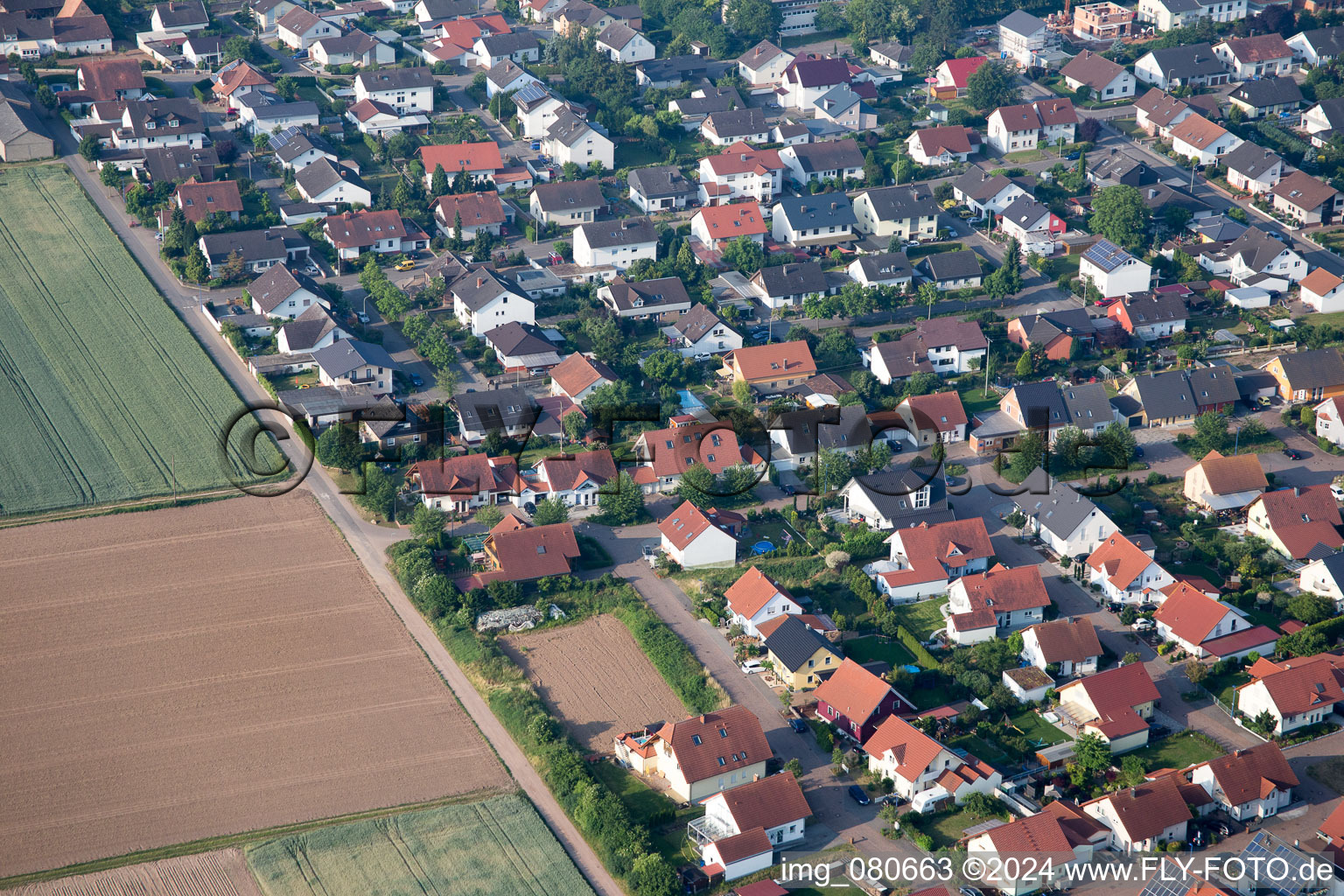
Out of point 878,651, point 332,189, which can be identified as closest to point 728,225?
point 332,189

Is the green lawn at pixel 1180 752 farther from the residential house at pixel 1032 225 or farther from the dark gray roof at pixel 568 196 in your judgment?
the dark gray roof at pixel 568 196

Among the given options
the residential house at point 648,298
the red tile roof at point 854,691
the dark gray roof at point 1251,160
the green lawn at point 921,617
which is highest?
the red tile roof at point 854,691

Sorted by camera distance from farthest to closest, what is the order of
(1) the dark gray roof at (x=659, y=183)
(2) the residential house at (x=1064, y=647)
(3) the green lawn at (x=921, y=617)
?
(1) the dark gray roof at (x=659, y=183)
(3) the green lawn at (x=921, y=617)
(2) the residential house at (x=1064, y=647)

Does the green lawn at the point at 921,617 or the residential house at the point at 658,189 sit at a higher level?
the green lawn at the point at 921,617

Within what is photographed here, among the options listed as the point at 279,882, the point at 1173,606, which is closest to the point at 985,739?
the point at 1173,606

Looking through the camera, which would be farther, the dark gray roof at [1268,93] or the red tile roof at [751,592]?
the dark gray roof at [1268,93]

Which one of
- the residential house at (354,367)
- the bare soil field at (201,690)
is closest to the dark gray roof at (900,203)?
the residential house at (354,367)

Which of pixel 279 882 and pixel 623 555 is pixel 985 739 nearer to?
pixel 623 555
